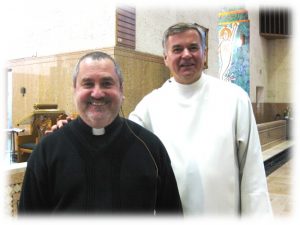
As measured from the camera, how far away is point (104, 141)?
5.55ft

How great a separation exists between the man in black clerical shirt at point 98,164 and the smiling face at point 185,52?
0.44 meters

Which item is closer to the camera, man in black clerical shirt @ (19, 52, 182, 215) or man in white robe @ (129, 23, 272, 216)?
man in black clerical shirt @ (19, 52, 182, 215)

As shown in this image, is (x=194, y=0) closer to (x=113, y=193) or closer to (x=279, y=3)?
(x=279, y=3)

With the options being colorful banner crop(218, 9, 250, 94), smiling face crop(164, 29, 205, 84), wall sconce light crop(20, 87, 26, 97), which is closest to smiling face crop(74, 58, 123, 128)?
smiling face crop(164, 29, 205, 84)

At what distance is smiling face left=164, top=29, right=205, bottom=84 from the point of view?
6.33 ft

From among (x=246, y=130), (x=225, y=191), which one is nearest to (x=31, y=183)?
(x=225, y=191)

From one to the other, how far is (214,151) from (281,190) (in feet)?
15.3

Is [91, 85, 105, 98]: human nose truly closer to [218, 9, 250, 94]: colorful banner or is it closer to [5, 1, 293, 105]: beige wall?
[5, 1, 293, 105]: beige wall

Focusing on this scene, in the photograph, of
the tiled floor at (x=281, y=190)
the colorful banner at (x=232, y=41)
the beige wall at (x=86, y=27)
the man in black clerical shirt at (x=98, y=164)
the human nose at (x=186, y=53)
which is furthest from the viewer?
the colorful banner at (x=232, y=41)

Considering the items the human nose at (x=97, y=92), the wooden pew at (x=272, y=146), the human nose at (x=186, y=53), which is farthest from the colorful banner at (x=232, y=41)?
the human nose at (x=97, y=92)

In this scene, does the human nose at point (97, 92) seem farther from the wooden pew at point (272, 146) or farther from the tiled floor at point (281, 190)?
the wooden pew at point (272, 146)

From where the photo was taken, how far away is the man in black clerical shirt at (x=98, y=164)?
1574 mm

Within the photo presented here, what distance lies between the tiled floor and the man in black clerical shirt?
10.2ft

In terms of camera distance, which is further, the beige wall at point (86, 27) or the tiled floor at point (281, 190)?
the beige wall at point (86, 27)
